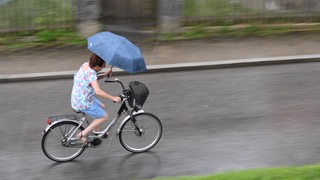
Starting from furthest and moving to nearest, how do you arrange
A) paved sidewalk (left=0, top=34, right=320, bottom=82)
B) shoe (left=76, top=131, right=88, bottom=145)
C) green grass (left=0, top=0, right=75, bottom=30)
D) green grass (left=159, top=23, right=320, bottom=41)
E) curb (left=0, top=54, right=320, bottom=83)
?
green grass (left=159, top=23, right=320, bottom=41)
green grass (left=0, top=0, right=75, bottom=30)
paved sidewalk (left=0, top=34, right=320, bottom=82)
curb (left=0, top=54, right=320, bottom=83)
shoe (left=76, top=131, right=88, bottom=145)

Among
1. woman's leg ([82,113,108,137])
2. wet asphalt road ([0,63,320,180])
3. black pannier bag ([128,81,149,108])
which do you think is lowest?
wet asphalt road ([0,63,320,180])

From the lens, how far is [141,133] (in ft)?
25.6

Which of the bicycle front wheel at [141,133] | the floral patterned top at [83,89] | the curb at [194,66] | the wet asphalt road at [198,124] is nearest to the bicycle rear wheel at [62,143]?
the wet asphalt road at [198,124]

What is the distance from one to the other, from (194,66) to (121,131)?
379 centimetres

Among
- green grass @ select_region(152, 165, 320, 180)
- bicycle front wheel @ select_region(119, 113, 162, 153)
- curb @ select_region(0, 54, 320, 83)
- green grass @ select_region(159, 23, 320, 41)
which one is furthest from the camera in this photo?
green grass @ select_region(159, 23, 320, 41)

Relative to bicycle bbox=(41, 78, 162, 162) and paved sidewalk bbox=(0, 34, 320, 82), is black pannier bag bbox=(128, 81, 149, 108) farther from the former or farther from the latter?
paved sidewalk bbox=(0, 34, 320, 82)

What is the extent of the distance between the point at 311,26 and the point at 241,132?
5514mm

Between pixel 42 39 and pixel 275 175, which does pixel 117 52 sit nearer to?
pixel 275 175

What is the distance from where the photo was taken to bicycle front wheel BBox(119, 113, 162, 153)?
773cm

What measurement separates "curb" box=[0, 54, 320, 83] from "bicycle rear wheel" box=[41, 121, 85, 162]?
3.33 metres

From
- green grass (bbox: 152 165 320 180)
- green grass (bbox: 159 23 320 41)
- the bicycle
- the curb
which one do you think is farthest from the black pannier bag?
green grass (bbox: 159 23 320 41)

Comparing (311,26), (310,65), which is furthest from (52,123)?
(311,26)

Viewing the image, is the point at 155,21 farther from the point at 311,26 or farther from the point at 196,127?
the point at 196,127

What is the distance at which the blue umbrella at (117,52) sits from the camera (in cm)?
689
